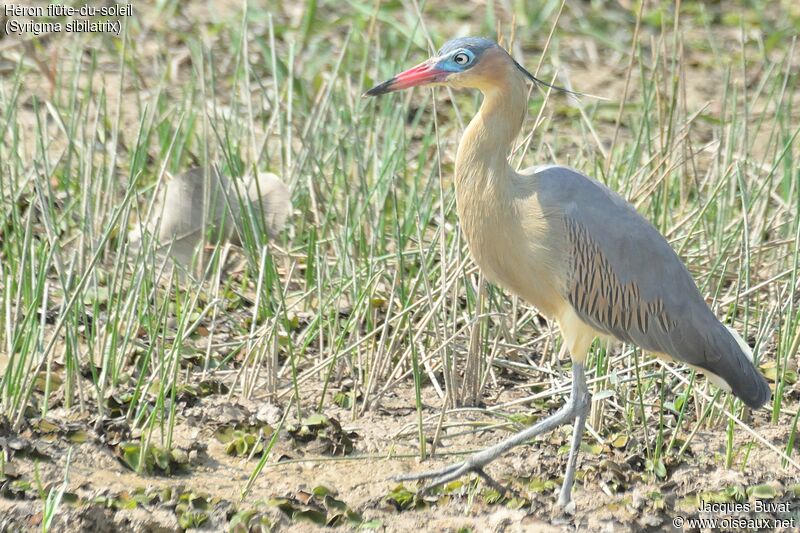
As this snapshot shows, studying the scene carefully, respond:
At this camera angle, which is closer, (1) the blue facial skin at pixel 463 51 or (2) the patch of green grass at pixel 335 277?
(1) the blue facial skin at pixel 463 51

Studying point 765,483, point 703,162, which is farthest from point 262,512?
point 703,162

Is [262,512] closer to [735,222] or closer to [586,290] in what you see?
[586,290]

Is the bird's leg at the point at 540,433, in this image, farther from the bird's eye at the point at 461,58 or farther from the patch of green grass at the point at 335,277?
the bird's eye at the point at 461,58

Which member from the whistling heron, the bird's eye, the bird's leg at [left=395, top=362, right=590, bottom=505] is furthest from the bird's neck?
the bird's leg at [left=395, top=362, right=590, bottom=505]

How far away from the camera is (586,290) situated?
12.6 feet

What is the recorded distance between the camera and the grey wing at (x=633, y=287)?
3816 millimetres

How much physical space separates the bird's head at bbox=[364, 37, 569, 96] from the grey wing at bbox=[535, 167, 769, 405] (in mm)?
355

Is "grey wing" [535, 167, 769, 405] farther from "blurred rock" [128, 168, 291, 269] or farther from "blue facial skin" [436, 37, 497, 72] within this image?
"blurred rock" [128, 168, 291, 269]

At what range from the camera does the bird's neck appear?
3.77 metres

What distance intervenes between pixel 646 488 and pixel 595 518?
25cm

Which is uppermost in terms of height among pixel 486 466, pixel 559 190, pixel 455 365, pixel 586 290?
pixel 559 190

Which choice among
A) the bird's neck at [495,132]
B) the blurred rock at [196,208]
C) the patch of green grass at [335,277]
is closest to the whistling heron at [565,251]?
the bird's neck at [495,132]

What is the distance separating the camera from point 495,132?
3764 millimetres

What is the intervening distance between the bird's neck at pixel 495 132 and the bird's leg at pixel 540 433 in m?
0.65
